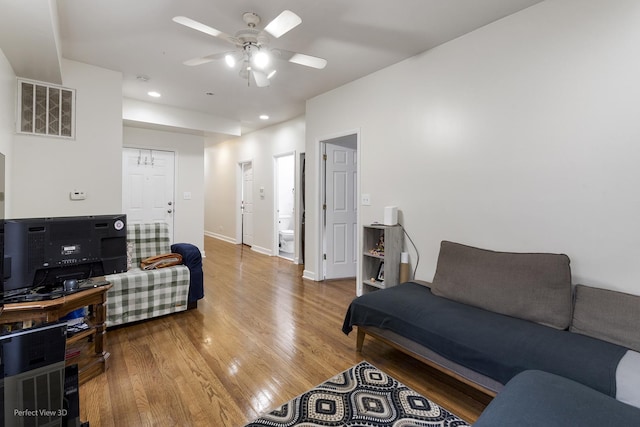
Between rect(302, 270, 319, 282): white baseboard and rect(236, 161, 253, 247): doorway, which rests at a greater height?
rect(236, 161, 253, 247): doorway

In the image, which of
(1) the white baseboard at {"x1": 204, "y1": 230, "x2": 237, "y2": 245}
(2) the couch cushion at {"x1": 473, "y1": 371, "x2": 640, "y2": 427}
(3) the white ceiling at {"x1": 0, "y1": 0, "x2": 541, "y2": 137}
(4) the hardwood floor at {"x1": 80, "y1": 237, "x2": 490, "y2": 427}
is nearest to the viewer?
(2) the couch cushion at {"x1": 473, "y1": 371, "x2": 640, "y2": 427}

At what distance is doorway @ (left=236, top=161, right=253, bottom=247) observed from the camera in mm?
7090

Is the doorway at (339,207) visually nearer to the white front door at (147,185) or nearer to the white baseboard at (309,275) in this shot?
the white baseboard at (309,275)

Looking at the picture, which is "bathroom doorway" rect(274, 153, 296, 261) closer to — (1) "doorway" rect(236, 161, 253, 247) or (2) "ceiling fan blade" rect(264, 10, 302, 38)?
(1) "doorway" rect(236, 161, 253, 247)

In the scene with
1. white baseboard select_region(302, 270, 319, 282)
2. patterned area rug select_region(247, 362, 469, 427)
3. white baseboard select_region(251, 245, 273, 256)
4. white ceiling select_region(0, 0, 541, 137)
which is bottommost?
patterned area rug select_region(247, 362, 469, 427)

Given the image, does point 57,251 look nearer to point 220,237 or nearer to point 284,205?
point 284,205

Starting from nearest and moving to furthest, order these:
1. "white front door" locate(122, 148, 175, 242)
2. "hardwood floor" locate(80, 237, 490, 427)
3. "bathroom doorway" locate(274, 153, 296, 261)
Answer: "hardwood floor" locate(80, 237, 490, 427), "white front door" locate(122, 148, 175, 242), "bathroom doorway" locate(274, 153, 296, 261)

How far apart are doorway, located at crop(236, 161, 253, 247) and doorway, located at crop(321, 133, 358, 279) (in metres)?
3.09

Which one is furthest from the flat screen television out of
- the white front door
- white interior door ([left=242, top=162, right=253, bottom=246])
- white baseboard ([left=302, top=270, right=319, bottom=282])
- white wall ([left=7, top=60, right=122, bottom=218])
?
white interior door ([left=242, top=162, right=253, bottom=246])

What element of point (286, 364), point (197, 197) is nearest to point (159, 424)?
point (286, 364)

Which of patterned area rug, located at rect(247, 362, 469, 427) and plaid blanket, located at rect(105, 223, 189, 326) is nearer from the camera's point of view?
patterned area rug, located at rect(247, 362, 469, 427)

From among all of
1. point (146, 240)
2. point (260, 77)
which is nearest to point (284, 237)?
point (146, 240)

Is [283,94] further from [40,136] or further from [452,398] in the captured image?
[452,398]

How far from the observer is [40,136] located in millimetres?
3107
